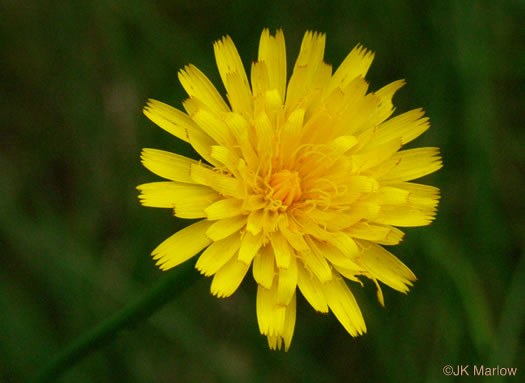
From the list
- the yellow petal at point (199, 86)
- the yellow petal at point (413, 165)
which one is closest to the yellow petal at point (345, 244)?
the yellow petal at point (413, 165)

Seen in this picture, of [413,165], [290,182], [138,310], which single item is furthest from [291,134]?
[138,310]

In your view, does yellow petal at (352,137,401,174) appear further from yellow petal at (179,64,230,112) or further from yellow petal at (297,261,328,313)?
yellow petal at (179,64,230,112)

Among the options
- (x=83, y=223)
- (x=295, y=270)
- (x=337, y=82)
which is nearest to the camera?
(x=295, y=270)

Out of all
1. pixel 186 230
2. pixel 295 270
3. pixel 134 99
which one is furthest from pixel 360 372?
pixel 134 99

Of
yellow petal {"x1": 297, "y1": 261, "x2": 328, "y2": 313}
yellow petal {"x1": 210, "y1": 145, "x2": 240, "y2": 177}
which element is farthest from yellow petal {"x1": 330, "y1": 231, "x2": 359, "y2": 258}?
yellow petal {"x1": 210, "y1": 145, "x2": 240, "y2": 177}

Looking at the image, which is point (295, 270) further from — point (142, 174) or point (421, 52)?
point (421, 52)

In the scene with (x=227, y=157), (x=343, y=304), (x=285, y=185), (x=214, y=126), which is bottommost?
(x=343, y=304)

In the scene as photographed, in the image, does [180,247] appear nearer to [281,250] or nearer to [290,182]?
[281,250]
